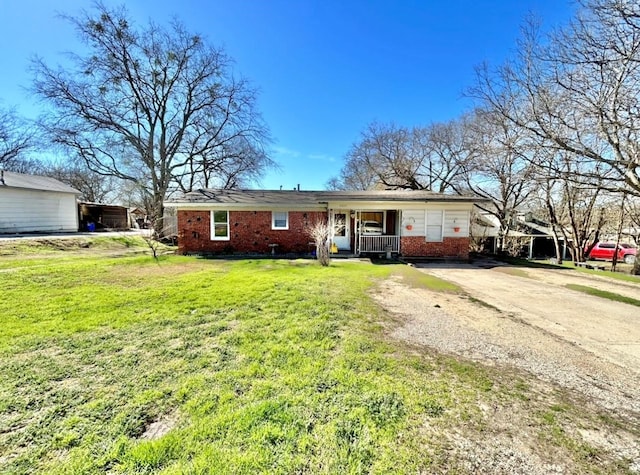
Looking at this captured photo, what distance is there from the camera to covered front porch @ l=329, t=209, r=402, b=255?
13156 millimetres

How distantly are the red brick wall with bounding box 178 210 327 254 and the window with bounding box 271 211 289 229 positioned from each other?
6.7 inches

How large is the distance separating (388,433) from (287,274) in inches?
256

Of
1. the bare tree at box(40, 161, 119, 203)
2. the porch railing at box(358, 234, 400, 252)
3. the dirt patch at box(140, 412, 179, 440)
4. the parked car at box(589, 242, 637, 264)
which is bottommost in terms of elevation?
the dirt patch at box(140, 412, 179, 440)

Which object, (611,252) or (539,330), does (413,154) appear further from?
(539,330)

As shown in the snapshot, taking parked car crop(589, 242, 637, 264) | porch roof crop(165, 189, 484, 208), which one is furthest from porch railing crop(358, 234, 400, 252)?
parked car crop(589, 242, 637, 264)

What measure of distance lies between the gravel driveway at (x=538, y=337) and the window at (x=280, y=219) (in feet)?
22.9

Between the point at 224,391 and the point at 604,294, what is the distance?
9560mm

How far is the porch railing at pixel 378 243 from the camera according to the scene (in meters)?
13.1

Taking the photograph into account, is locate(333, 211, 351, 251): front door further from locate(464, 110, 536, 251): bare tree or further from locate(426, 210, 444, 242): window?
locate(464, 110, 536, 251): bare tree

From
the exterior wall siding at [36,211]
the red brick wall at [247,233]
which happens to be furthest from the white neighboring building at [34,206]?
the red brick wall at [247,233]

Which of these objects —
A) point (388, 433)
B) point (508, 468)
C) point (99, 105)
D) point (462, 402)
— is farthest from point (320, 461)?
point (99, 105)

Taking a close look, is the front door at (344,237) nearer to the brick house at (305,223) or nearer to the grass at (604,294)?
the brick house at (305,223)

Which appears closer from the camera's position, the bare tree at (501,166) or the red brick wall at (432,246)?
the bare tree at (501,166)

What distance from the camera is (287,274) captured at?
27.5ft
